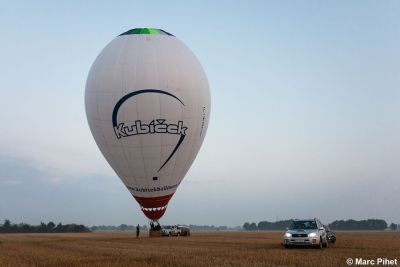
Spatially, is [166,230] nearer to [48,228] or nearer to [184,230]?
[184,230]

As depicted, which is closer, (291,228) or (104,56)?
(291,228)

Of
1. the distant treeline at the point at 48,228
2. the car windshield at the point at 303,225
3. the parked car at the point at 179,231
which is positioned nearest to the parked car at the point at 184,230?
the parked car at the point at 179,231

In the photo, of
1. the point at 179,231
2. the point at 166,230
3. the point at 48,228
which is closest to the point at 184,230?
the point at 179,231

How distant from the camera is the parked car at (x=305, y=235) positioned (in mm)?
25766

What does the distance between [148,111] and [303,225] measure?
12.3 metres

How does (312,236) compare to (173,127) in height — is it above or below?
below

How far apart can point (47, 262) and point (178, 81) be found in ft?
55.0

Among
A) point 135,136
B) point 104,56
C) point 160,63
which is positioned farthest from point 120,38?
point 135,136

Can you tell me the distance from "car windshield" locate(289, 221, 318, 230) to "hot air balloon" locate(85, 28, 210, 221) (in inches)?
402

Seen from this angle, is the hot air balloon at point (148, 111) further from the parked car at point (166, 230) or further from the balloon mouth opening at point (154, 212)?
the parked car at point (166, 230)

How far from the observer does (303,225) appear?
2750cm

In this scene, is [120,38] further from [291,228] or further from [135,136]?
[291,228]

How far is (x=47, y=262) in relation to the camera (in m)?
20.5

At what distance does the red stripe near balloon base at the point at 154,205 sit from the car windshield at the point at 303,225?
10.9m
